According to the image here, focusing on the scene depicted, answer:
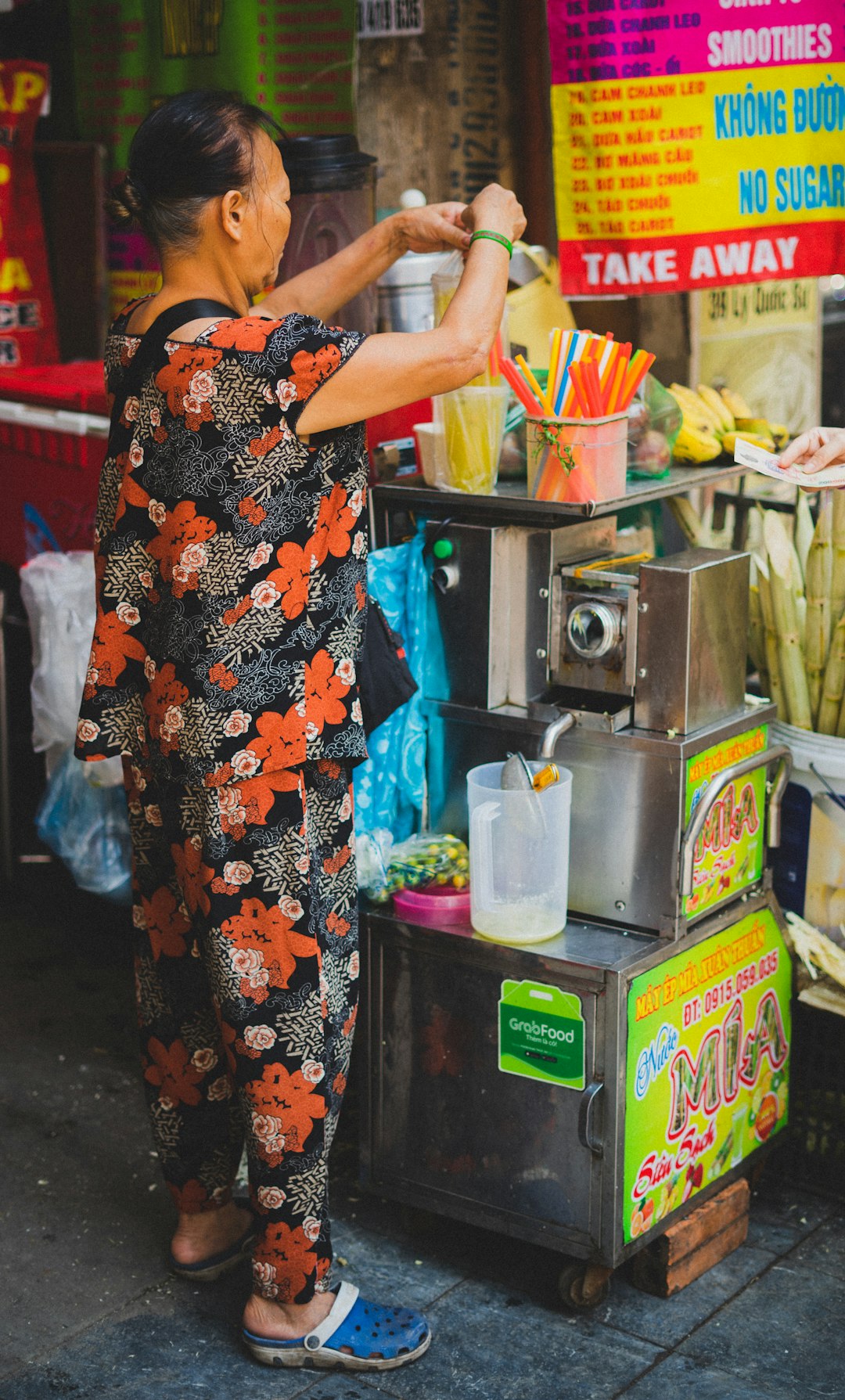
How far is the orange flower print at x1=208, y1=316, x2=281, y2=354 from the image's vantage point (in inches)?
86.7

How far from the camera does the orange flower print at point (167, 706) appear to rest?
2395 mm

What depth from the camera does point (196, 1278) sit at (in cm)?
285

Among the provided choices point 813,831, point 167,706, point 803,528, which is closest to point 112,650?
point 167,706

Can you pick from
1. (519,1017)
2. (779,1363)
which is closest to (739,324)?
Answer: (519,1017)

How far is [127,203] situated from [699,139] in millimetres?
1480

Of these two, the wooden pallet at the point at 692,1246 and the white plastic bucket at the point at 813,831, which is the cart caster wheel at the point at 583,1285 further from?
the white plastic bucket at the point at 813,831

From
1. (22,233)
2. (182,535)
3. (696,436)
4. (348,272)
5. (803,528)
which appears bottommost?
(803,528)

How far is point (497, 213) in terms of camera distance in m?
2.46

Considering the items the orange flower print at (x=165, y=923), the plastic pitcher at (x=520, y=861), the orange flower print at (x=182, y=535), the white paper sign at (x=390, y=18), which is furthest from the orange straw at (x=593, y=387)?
the white paper sign at (x=390, y=18)

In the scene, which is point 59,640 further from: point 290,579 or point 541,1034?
point 541,1034

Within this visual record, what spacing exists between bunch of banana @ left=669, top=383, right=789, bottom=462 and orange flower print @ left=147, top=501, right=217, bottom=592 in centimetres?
119

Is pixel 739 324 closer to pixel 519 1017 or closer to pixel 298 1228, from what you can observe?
pixel 519 1017

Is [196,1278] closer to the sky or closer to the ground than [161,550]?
closer to the ground

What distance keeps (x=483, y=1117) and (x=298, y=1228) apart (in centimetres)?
43
